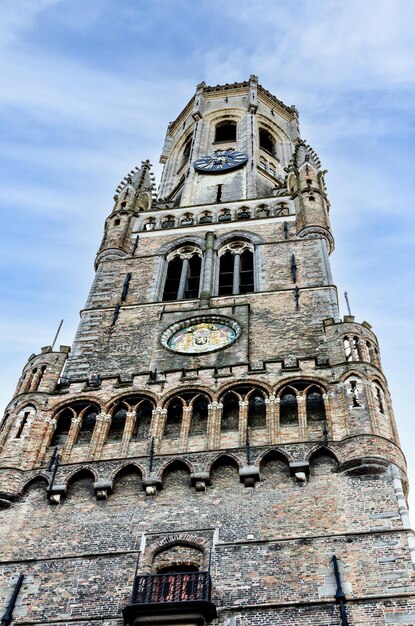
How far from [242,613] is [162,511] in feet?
11.4

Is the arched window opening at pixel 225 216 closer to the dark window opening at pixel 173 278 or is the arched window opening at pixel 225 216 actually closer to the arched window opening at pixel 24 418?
the dark window opening at pixel 173 278

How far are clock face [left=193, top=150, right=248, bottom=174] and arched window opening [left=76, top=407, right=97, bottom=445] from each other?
21458mm

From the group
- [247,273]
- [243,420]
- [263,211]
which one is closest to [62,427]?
[243,420]

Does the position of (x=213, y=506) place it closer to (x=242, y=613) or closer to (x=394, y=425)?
(x=242, y=613)

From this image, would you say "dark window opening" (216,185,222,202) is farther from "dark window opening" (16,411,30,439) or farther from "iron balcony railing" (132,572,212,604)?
"iron balcony railing" (132,572,212,604)

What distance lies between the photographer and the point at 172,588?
49.2ft

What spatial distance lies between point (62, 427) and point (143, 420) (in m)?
2.23

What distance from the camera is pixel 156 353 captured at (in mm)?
23609

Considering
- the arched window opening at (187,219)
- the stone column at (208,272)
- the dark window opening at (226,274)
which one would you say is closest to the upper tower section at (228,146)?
the arched window opening at (187,219)

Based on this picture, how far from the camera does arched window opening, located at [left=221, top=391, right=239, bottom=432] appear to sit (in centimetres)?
1956

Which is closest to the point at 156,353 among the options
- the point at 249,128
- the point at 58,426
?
the point at 58,426

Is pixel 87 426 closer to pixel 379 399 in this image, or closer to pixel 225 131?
pixel 379 399

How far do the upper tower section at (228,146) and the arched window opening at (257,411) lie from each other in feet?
57.5

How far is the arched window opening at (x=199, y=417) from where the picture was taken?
64.1 feet
